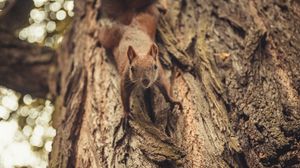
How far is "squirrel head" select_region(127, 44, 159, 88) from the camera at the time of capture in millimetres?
3268

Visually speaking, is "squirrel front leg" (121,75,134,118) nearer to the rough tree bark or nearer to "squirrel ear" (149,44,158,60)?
the rough tree bark

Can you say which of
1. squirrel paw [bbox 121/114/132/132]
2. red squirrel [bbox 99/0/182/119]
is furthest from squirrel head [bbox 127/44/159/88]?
squirrel paw [bbox 121/114/132/132]

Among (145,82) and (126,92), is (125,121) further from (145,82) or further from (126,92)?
(145,82)

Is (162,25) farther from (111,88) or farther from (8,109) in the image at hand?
(8,109)

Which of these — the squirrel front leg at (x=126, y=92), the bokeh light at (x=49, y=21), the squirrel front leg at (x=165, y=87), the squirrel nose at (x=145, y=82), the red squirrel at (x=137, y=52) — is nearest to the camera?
the squirrel front leg at (x=126, y=92)

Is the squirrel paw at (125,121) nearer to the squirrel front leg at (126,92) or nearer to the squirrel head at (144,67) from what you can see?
the squirrel front leg at (126,92)

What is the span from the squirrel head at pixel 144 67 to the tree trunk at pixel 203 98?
0.10 metres

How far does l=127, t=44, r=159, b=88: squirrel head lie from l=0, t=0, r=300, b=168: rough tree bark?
97 mm

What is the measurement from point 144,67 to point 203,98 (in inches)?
28.2

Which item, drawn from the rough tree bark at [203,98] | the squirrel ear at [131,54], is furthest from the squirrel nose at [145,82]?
the squirrel ear at [131,54]

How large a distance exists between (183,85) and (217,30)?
2.35ft

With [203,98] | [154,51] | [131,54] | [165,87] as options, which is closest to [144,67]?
[131,54]

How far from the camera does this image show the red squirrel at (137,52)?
10.4 feet

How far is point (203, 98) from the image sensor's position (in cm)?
292
